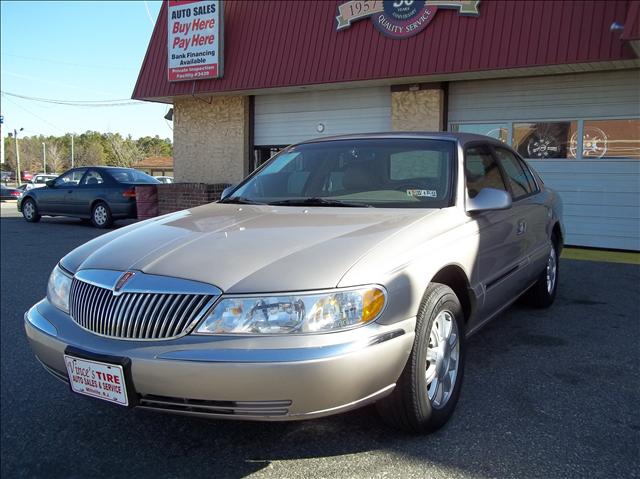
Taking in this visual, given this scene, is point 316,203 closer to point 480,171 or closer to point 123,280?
point 480,171

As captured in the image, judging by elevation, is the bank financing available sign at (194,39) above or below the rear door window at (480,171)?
above

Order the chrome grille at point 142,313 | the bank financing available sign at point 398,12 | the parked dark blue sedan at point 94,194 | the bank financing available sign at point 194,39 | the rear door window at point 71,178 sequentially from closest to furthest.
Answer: the chrome grille at point 142,313, the bank financing available sign at point 398,12, the bank financing available sign at point 194,39, the parked dark blue sedan at point 94,194, the rear door window at point 71,178

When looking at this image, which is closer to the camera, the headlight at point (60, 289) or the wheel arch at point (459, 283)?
the headlight at point (60, 289)

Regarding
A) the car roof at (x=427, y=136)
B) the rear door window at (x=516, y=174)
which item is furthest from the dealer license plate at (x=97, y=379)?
the rear door window at (x=516, y=174)

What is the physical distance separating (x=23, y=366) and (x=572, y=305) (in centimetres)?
487

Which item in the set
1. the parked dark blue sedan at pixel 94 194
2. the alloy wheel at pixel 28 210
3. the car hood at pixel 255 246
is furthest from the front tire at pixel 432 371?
the alloy wheel at pixel 28 210

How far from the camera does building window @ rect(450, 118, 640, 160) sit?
938 centimetres

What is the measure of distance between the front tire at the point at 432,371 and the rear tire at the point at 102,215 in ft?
37.8

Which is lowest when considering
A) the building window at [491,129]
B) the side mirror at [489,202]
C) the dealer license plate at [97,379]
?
the dealer license plate at [97,379]

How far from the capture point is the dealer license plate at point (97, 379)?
7.97 ft

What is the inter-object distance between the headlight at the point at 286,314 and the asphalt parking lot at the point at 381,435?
2.46 feet

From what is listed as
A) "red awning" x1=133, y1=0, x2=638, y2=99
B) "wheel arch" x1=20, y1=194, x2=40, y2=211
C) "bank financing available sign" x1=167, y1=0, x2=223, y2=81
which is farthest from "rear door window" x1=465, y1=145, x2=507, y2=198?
"wheel arch" x1=20, y1=194, x2=40, y2=211

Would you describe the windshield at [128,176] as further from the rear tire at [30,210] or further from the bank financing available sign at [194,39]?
the rear tire at [30,210]

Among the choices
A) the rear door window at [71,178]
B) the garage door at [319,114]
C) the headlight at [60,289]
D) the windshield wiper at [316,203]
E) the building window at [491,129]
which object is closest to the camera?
the headlight at [60,289]
